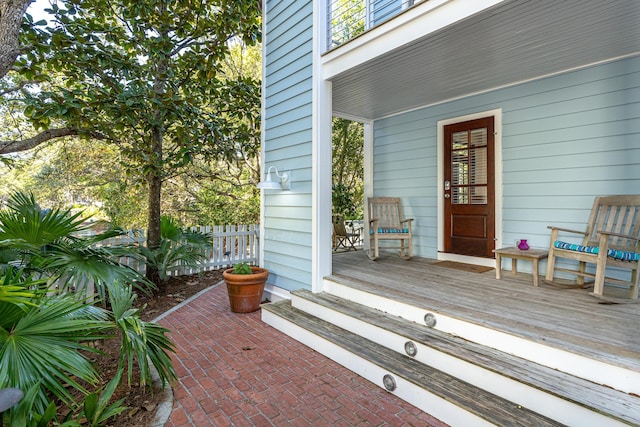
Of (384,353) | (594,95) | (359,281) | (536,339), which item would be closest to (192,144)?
(359,281)

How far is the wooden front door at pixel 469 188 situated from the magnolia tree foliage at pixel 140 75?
3.41 metres

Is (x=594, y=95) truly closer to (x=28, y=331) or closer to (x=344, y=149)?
(x=28, y=331)

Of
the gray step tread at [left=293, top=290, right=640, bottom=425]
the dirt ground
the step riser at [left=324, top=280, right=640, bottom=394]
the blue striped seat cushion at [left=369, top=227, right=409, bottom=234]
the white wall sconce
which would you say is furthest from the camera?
the blue striped seat cushion at [left=369, top=227, right=409, bottom=234]

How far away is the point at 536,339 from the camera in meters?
1.97

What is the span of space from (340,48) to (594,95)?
277 centimetres

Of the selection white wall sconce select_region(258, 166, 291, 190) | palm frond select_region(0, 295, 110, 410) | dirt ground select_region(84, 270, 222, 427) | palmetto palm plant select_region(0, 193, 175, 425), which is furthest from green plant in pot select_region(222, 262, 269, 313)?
palm frond select_region(0, 295, 110, 410)

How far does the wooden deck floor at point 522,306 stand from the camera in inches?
74.6

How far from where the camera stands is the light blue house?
2.80 m

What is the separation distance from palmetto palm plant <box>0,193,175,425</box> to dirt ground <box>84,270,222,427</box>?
0.62 ft

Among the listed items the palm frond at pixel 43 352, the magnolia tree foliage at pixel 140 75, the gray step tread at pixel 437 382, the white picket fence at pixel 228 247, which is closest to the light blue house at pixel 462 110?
the gray step tread at pixel 437 382

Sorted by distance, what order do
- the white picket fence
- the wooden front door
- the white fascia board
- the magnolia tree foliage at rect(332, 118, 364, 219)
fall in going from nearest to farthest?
1. the white fascia board
2. the wooden front door
3. the white picket fence
4. the magnolia tree foliage at rect(332, 118, 364, 219)

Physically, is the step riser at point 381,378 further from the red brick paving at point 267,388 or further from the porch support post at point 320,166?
the porch support post at point 320,166

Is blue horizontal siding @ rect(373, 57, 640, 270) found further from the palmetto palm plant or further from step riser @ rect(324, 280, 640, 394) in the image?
the palmetto palm plant

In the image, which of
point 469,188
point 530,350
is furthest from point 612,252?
point 469,188
